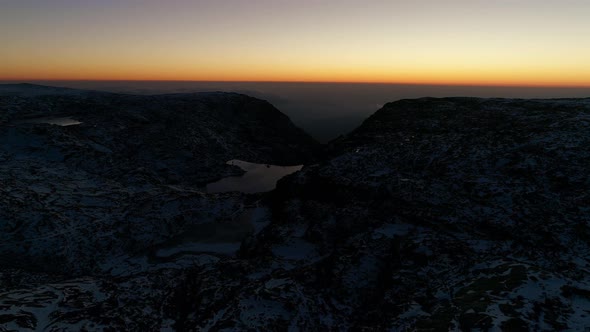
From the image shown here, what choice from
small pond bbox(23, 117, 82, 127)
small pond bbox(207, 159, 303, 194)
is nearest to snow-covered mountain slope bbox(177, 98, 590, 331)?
small pond bbox(207, 159, 303, 194)

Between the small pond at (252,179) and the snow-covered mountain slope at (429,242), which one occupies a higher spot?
the snow-covered mountain slope at (429,242)

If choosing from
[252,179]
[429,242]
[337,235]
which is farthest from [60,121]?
[429,242]

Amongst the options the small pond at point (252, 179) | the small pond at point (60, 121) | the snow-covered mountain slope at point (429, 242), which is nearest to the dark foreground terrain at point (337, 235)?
the snow-covered mountain slope at point (429, 242)

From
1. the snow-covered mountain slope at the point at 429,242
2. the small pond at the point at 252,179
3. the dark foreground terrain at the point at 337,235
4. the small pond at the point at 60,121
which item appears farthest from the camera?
the small pond at the point at 60,121

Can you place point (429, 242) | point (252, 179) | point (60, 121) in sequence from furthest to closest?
point (60, 121) < point (252, 179) < point (429, 242)

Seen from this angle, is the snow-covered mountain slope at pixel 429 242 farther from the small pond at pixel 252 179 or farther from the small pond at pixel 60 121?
the small pond at pixel 60 121

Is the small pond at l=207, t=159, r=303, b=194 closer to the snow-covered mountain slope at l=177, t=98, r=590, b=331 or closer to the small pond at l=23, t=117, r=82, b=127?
the snow-covered mountain slope at l=177, t=98, r=590, b=331

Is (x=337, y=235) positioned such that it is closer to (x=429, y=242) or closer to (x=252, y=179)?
(x=429, y=242)

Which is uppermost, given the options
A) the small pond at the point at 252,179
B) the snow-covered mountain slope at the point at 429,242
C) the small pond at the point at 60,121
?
the small pond at the point at 60,121
